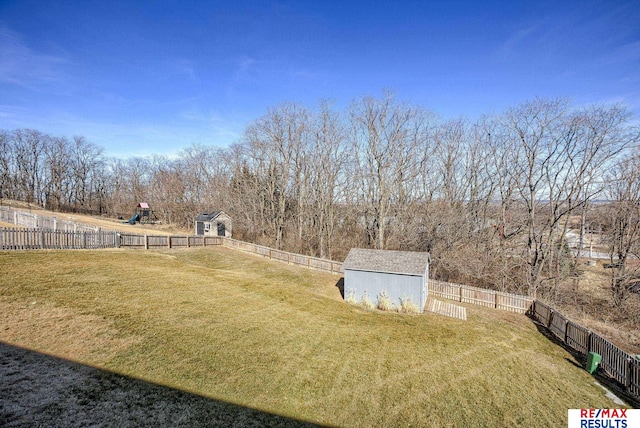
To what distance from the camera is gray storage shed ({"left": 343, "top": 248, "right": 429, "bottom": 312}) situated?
17844 millimetres

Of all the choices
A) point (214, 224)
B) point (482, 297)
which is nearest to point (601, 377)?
point (482, 297)

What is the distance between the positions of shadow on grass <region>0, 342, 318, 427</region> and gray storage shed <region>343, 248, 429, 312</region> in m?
12.3

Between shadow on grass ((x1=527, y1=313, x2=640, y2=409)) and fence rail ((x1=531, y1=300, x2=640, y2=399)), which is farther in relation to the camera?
fence rail ((x1=531, y1=300, x2=640, y2=399))

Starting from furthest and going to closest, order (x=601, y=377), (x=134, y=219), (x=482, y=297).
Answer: (x=134, y=219) → (x=482, y=297) → (x=601, y=377)

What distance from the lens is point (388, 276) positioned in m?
18.5

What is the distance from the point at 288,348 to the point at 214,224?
28.7 meters

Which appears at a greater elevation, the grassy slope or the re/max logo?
the grassy slope

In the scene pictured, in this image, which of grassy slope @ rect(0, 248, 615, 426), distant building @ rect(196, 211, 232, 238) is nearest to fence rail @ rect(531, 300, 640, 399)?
grassy slope @ rect(0, 248, 615, 426)

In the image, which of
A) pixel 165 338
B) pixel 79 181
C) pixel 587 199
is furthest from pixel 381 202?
pixel 79 181

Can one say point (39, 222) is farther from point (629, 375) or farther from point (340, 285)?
point (629, 375)

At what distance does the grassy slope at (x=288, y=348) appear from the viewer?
8.12 meters

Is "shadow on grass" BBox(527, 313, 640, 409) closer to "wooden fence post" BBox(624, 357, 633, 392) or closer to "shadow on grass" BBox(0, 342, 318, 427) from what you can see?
"wooden fence post" BBox(624, 357, 633, 392)

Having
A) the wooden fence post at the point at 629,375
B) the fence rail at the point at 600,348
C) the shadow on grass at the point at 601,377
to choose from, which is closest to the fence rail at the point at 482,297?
the fence rail at the point at 600,348

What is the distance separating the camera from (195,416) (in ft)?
22.3
